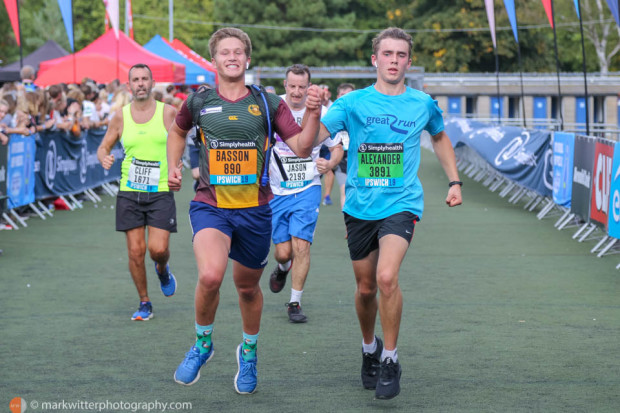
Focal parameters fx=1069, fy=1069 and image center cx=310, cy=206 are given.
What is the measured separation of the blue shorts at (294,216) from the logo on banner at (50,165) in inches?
336

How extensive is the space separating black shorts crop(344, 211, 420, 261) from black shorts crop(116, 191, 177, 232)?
2.64 meters

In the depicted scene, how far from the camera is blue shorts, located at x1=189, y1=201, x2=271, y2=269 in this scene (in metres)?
5.87

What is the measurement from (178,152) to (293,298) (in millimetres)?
2659

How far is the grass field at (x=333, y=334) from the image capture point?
19.5 feet

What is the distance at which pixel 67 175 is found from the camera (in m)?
17.9

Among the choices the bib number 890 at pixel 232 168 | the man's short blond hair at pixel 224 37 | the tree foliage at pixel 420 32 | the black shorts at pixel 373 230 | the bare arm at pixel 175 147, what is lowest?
the black shorts at pixel 373 230

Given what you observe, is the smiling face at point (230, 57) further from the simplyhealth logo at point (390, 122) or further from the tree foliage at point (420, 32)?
the tree foliage at point (420, 32)

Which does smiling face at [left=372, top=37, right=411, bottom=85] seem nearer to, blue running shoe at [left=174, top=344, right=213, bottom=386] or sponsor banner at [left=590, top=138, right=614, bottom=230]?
blue running shoe at [left=174, top=344, right=213, bottom=386]

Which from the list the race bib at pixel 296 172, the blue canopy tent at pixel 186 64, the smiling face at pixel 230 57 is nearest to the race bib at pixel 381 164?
the smiling face at pixel 230 57

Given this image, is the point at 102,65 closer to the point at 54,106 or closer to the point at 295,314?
the point at 54,106

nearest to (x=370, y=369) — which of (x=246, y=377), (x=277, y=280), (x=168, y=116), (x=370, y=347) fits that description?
(x=370, y=347)

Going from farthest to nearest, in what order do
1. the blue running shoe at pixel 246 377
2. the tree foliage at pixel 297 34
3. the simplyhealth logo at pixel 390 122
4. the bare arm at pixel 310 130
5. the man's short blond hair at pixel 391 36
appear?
1. the tree foliage at pixel 297 34
2. the man's short blond hair at pixel 391 36
3. the simplyhealth logo at pixel 390 122
4. the blue running shoe at pixel 246 377
5. the bare arm at pixel 310 130

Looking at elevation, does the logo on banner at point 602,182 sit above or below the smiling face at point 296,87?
below

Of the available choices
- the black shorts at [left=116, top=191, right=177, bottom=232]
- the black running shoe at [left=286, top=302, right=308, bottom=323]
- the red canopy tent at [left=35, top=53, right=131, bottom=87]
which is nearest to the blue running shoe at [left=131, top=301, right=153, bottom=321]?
the black shorts at [left=116, top=191, right=177, bottom=232]
